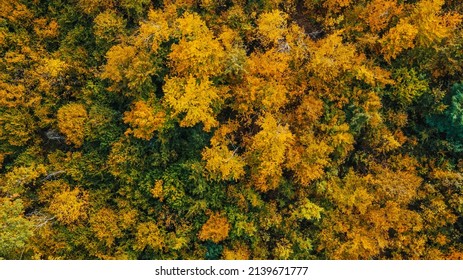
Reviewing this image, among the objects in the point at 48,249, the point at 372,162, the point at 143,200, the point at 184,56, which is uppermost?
the point at 184,56

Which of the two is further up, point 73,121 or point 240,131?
point 240,131

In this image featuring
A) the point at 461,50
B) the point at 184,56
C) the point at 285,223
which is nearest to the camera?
the point at 184,56

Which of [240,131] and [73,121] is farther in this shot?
[73,121]

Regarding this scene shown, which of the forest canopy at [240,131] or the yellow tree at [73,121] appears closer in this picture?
the forest canopy at [240,131]

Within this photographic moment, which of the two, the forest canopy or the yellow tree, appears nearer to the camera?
the forest canopy

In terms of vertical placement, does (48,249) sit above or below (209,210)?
below

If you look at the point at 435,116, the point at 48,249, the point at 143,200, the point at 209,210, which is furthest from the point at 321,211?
the point at 48,249

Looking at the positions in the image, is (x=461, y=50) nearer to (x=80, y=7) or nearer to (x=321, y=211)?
(x=321, y=211)

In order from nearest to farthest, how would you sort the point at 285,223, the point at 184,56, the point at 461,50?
the point at 184,56, the point at 461,50, the point at 285,223
